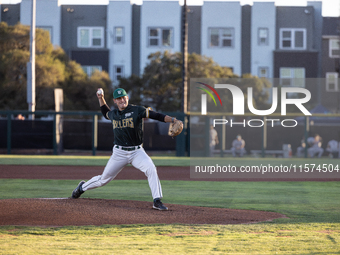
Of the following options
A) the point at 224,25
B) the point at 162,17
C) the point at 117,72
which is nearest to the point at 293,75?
the point at 224,25

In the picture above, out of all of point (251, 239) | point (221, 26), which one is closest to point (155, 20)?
point (221, 26)

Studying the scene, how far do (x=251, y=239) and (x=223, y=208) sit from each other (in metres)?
2.58

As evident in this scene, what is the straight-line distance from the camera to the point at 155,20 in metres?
35.8

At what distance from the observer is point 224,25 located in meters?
35.9

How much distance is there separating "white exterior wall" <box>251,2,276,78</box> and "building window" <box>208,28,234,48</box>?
156 centimetres

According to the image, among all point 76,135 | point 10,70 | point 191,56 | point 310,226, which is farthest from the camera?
point 191,56

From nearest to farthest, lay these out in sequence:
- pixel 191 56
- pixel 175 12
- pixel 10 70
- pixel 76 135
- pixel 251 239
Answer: pixel 251 239
pixel 76 135
pixel 10 70
pixel 191 56
pixel 175 12

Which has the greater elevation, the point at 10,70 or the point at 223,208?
the point at 10,70

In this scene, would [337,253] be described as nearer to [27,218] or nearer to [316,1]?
[27,218]

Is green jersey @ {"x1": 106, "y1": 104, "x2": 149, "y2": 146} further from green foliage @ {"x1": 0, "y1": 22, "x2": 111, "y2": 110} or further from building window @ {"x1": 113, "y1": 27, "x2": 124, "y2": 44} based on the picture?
building window @ {"x1": 113, "y1": 27, "x2": 124, "y2": 44}

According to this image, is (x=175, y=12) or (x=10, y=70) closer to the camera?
(x=10, y=70)

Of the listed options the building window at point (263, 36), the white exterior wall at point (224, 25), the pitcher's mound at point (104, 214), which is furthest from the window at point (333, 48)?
the pitcher's mound at point (104, 214)

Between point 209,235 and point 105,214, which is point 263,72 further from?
point 209,235

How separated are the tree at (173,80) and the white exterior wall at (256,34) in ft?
16.2
